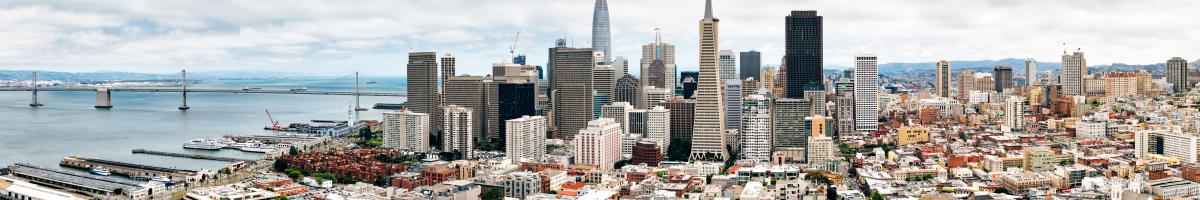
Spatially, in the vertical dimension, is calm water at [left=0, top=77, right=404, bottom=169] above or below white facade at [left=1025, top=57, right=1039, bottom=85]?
below

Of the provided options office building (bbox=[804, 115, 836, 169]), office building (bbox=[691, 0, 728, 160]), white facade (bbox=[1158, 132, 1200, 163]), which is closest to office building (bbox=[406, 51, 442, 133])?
office building (bbox=[691, 0, 728, 160])

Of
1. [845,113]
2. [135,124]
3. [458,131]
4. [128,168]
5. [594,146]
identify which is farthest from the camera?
[135,124]

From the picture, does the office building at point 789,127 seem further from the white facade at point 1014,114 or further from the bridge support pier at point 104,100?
the bridge support pier at point 104,100

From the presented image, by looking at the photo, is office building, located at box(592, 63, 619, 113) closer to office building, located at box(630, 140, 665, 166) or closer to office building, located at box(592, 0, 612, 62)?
office building, located at box(630, 140, 665, 166)

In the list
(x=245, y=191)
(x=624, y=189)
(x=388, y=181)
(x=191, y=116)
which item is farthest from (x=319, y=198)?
(x=191, y=116)

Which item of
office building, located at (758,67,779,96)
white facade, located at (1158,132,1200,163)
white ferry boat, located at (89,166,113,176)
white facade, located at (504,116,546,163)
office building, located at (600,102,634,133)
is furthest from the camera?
office building, located at (758,67,779,96)

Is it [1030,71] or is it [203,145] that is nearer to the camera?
[203,145]

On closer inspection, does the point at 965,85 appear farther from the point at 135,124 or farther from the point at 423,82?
the point at 135,124

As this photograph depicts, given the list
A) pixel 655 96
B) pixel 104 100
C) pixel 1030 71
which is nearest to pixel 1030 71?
pixel 1030 71

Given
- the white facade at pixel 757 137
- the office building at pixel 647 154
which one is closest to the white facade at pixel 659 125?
the white facade at pixel 757 137
